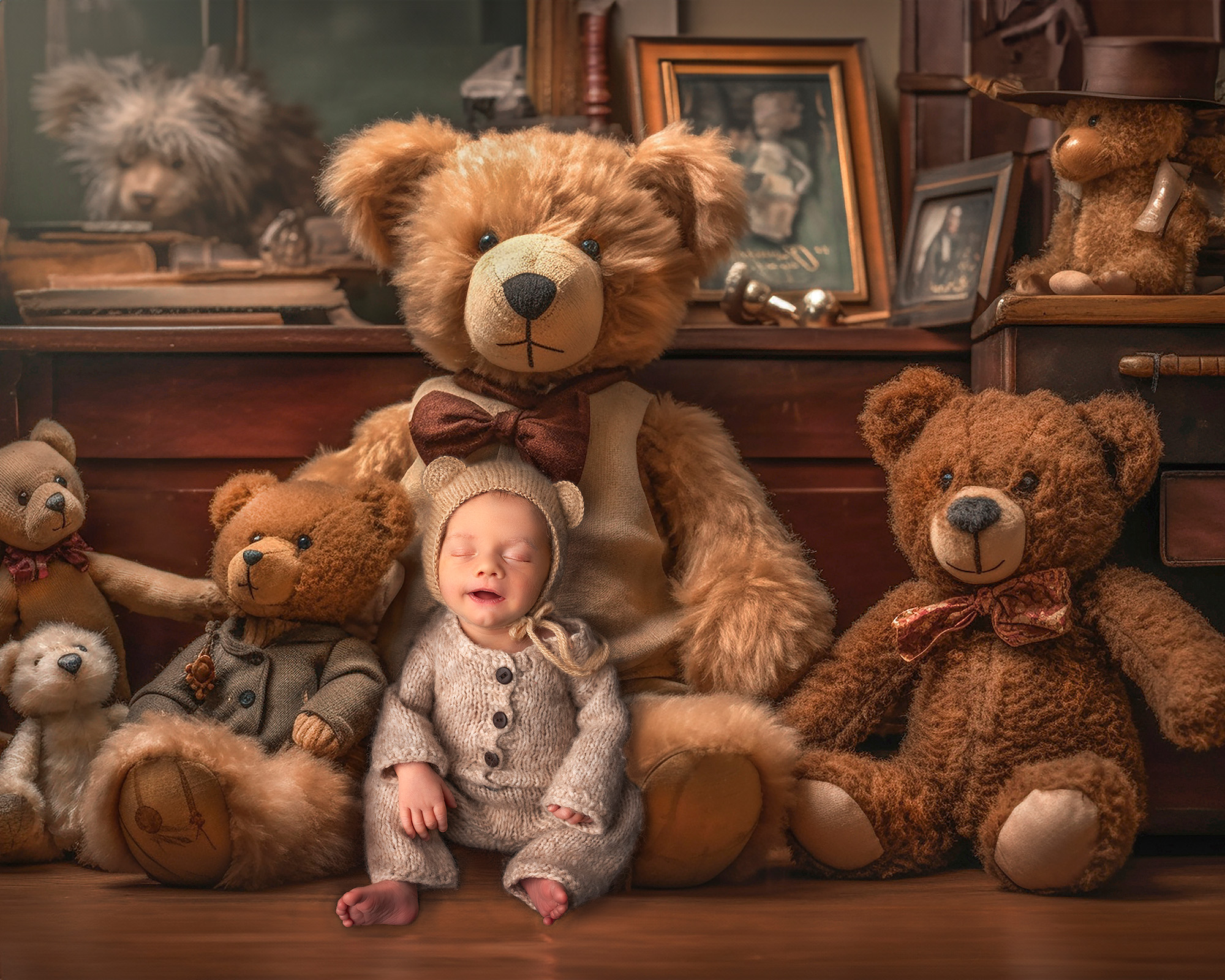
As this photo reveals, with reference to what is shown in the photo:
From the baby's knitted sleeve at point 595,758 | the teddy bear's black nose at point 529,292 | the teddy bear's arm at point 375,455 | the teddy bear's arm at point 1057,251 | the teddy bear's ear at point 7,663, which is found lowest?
the baby's knitted sleeve at point 595,758

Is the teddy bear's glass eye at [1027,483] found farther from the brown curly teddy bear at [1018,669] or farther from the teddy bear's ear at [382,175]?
the teddy bear's ear at [382,175]

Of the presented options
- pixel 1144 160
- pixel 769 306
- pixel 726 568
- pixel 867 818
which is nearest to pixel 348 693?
pixel 726 568

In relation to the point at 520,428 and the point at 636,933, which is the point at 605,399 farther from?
the point at 636,933

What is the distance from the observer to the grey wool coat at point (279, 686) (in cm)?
109

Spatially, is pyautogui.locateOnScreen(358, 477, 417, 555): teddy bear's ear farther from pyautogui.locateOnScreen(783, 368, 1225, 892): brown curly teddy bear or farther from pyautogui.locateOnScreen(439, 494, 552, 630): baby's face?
pyautogui.locateOnScreen(783, 368, 1225, 892): brown curly teddy bear

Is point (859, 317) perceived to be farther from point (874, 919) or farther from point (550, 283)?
point (874, 919)

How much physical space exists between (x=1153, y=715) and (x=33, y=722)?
1.19 m

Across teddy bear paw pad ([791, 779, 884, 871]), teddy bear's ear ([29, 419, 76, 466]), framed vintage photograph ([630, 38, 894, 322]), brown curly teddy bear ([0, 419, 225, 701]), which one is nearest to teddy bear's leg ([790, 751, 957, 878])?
teddy bear paw pad ([791, 779, 884, 871])

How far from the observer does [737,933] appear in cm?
95

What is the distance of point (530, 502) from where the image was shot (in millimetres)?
1078

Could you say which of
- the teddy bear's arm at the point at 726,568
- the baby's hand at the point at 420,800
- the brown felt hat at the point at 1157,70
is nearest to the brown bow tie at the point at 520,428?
the teddy bear's arm at the point at 726,568

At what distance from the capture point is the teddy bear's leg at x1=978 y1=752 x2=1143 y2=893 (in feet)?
3.33

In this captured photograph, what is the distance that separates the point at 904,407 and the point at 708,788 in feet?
1.53

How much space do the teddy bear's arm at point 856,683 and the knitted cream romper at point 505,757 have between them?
215 mm
